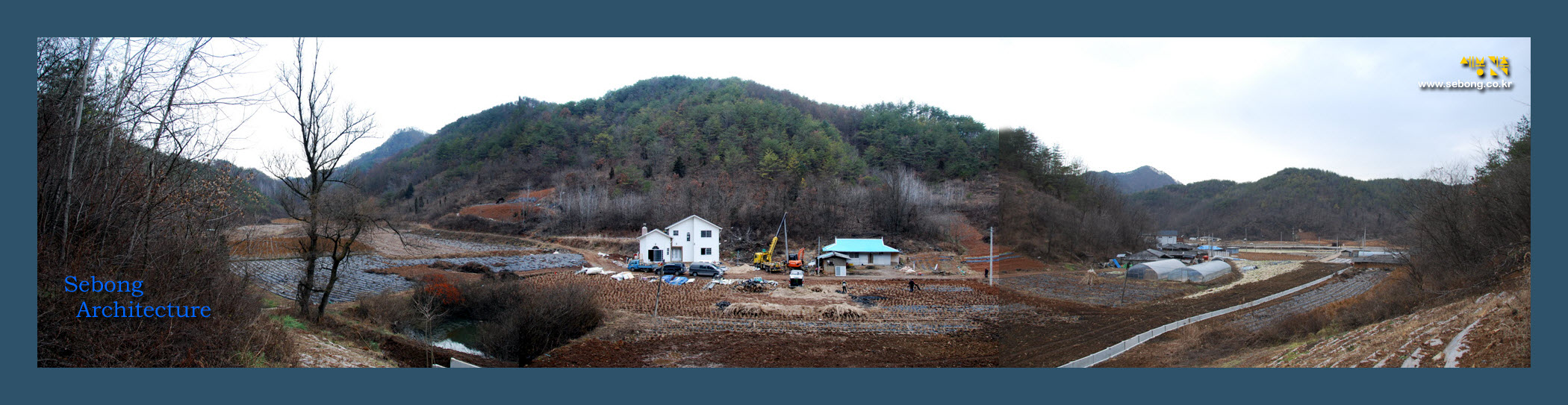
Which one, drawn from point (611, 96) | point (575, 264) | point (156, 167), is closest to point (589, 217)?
point (575, 264)

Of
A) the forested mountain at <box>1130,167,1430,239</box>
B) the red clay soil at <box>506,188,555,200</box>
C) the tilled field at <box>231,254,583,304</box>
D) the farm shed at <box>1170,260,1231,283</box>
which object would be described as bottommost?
the farm shed at <box>1170,260,1231,283</box>

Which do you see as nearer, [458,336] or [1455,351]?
[1455,351]

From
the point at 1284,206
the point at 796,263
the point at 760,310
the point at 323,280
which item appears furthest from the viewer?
the point at 796,263

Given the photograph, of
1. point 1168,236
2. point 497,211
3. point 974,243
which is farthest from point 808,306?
point 497,211

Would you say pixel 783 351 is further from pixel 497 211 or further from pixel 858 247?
pixel 497 211

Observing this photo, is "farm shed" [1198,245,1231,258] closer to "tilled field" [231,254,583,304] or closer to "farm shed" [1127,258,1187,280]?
"farm shed" [1127,258,1187,280]

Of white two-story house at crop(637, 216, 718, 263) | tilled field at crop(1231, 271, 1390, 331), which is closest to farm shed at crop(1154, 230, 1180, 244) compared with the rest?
tilled field at crop(1231, 271, 1390, 331)

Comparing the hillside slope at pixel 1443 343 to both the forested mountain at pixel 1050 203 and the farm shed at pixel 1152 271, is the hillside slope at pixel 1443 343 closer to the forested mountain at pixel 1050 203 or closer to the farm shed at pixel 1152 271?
the forested mountain at pixel 1050 203
